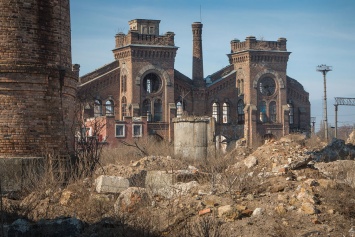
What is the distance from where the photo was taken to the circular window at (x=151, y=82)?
51094 millimetres

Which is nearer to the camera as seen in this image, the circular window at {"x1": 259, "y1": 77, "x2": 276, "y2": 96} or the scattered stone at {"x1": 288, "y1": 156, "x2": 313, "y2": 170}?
the scattered stone at {"x1": 288, "y1": 156, "x2": 313, "y2": 170}

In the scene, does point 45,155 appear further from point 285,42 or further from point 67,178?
point 285,42

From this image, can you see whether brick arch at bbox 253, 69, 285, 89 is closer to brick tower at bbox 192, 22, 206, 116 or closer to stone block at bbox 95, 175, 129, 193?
brick tower at bbox 192, 22, 206, 116

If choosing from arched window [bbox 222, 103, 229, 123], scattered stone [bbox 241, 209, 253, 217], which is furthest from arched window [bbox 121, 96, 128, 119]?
scattered stone [bbox 241, 209, 253, 217]

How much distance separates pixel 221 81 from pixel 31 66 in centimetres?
4168

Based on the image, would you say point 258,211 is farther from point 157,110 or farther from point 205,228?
point 157,110

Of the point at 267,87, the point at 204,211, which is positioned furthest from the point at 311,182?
the point at 267,87

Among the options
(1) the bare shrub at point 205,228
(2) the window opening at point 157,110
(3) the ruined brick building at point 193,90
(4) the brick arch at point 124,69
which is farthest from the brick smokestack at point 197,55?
(1) the bare shrub at point 205,228

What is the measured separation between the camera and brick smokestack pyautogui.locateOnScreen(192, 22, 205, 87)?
52438 millimetres

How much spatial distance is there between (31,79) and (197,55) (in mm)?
40563

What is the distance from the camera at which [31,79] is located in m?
12.3

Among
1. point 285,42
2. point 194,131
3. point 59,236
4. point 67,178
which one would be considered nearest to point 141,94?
point 285,42

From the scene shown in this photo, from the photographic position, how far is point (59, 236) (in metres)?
9.53

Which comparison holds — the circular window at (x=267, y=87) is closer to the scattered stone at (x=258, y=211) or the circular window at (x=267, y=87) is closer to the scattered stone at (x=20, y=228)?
the scattered stone at (x=258, y=211)
